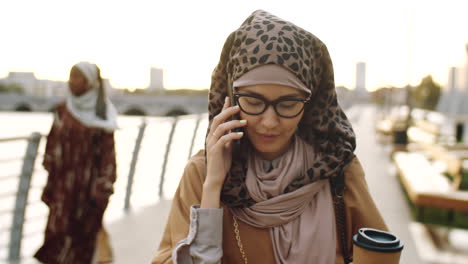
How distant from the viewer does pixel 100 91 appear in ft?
11.9

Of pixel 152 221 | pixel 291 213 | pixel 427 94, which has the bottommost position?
pixel 427 94

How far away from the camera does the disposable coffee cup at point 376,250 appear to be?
1082 mm

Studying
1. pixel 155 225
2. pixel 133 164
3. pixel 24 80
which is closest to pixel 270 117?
pixel 155 225

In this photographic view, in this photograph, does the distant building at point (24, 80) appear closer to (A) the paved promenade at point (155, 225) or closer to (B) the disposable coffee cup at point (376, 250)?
(A) the paved promenade at point (155, 225)

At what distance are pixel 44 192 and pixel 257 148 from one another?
2.55m

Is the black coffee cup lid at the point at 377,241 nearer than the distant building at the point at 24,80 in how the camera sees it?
Yes

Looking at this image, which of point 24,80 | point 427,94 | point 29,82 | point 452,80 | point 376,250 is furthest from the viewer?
point 24,80

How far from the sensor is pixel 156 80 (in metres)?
61.8

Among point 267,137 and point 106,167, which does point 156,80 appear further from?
point 267,137

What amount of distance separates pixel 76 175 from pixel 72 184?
0.08 m

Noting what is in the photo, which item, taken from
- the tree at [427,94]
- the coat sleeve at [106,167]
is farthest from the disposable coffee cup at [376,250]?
the tree at [427,94]

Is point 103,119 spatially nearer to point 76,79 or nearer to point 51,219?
point 76,79

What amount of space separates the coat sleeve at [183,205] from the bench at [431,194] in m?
3.95

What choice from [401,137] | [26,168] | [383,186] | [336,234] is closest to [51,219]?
[26,168]
